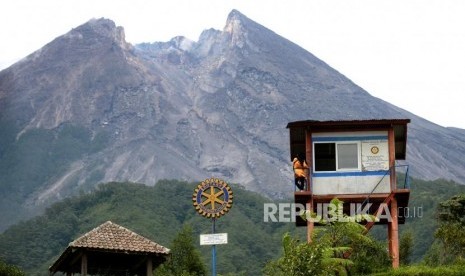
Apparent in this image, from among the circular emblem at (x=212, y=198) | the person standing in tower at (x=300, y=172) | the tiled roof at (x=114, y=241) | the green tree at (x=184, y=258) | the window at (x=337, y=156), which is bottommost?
the green tree at (x=184, y=258)

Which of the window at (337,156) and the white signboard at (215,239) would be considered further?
the window at (337,156)

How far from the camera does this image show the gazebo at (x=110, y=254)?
28.5 meters

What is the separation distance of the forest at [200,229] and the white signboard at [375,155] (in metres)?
3.28

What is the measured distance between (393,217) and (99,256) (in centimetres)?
1235

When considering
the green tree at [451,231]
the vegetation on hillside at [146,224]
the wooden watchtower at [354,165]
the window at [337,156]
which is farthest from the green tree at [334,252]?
the vegetation on hillside at [146,224]

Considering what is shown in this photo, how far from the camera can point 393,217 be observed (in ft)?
118

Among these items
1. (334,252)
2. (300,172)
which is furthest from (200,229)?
(334,252)

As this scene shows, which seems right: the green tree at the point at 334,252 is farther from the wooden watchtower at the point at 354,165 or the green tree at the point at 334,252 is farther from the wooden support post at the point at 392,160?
the wooden support post at the point at 392,160

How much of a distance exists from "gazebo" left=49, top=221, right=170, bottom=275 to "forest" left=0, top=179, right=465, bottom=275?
5.36 meters

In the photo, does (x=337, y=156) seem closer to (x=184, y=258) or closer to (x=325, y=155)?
(x=325, y=155)

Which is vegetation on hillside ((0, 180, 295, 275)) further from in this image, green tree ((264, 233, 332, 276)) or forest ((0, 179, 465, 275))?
green tree ((264, 233, 332, 276))

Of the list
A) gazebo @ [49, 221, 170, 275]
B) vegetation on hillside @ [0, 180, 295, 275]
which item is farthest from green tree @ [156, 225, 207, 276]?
vegetation on hillside @ [0, 180, 295, 275]

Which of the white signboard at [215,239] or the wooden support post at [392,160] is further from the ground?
the wooden support post at [392,160]

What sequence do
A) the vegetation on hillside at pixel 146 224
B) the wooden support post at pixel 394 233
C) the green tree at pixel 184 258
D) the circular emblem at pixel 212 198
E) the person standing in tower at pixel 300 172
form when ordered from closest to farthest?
the circular emblem at pixel 212 198, the wooden support post at pixel 394 233, the person standing in tower at pixel 300 172, the green tree at pixel 184 258, the vegetation on hillside at pixel 146 224
